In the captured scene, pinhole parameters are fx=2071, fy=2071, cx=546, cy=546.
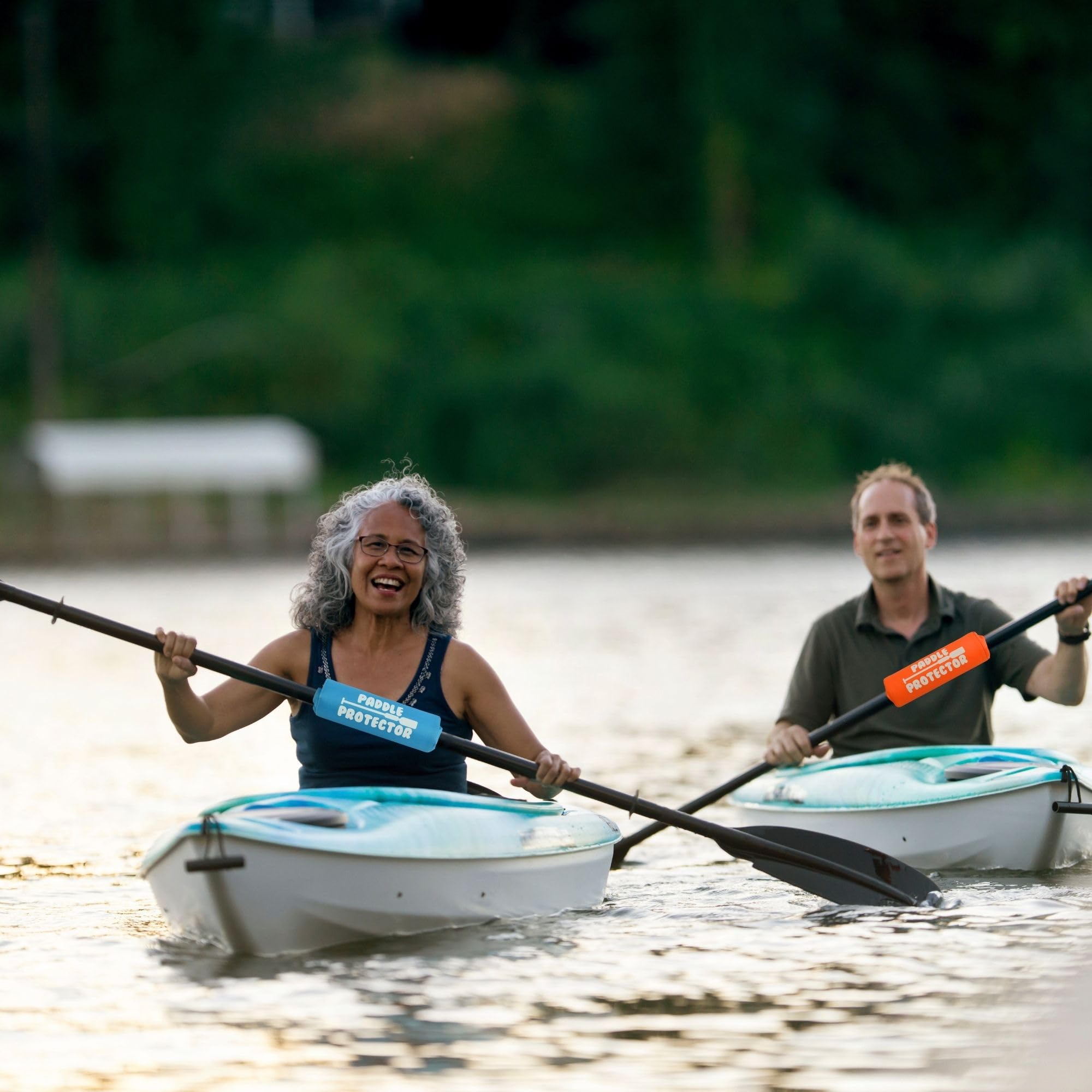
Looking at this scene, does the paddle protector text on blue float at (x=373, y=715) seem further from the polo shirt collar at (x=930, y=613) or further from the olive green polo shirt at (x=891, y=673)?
the polo shirt collar at (x=930, y=613)

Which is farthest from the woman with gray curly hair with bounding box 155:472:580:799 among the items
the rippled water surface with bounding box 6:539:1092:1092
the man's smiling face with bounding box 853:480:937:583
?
the man's smiling face with bounding box 853:480:937:583

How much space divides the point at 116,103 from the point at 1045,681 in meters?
50.5

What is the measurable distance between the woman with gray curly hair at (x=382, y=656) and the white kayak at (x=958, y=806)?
1.50 meters

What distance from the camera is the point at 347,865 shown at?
619 cm

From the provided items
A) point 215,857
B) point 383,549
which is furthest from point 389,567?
point 215,857

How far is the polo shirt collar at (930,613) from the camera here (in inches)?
316

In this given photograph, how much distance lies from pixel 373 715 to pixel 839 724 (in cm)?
225

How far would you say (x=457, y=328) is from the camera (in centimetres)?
4741

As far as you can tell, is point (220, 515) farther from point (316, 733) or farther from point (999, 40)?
point (316, 733)

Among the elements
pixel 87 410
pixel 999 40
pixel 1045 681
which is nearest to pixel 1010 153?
pixel 999 40

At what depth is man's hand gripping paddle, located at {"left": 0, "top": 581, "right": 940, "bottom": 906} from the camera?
255 inches

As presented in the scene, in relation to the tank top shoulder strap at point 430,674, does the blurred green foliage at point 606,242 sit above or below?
above

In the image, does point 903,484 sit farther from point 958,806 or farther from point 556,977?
point 556,977

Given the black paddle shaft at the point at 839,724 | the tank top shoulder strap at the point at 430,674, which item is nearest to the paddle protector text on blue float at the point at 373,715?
the tank top shoulder strap at the point at 430,674
